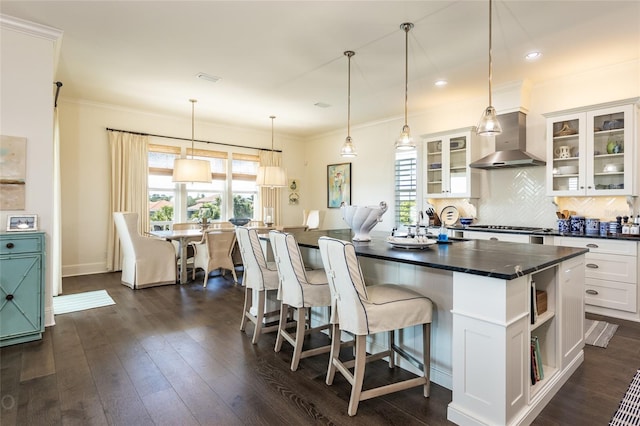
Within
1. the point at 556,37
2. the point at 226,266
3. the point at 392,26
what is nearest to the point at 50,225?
the point at 226,266

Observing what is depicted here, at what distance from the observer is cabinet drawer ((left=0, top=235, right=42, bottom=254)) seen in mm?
2889

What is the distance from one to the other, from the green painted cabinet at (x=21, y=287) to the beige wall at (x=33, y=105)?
27cm

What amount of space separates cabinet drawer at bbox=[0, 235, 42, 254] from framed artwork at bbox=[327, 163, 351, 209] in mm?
5300

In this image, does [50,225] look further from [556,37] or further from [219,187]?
[556,37]

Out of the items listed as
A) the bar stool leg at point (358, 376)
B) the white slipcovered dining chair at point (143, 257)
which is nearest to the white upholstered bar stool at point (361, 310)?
the bar stool leg at point (358, 376)

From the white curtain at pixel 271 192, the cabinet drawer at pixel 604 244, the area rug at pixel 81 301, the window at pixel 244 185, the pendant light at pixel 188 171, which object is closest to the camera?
the cabinet drawer at pixel 604 244

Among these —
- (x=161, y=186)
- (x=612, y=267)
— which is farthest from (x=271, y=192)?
(x=612, y=267)

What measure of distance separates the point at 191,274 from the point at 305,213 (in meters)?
3.26

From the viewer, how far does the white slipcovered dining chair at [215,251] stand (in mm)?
5160

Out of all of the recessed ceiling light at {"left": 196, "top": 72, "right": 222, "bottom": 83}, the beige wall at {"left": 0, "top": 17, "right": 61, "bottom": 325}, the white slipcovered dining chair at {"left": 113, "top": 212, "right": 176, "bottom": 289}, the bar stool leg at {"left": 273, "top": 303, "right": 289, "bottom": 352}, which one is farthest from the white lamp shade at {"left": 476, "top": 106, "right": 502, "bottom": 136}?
the white slipcovered dining chair at {"left": 113, "top": 212, "right": 176, "bottom": 289}

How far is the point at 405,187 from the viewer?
6359mm

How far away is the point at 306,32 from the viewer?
334 cm

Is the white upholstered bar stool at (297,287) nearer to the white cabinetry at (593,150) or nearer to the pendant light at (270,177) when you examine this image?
the white cabinetry at (593,150)

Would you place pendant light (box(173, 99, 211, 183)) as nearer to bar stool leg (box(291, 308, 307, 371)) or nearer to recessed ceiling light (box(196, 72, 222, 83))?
recessed ceiling light (box(196, 72, 222, 83))
